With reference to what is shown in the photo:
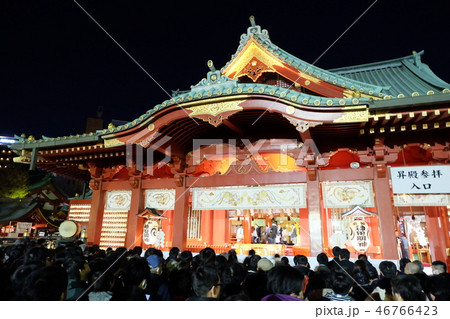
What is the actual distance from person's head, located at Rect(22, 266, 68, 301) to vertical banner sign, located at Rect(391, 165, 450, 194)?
8.46 metres

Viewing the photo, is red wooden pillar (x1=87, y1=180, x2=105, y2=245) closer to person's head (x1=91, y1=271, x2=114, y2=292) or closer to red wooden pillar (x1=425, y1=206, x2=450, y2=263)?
person's head (x1=91, y1=271, x2=114, y2=292)

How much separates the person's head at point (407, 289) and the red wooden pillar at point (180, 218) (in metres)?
7.79

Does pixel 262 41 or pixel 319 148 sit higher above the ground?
pixel 262 41

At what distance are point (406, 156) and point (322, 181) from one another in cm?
385

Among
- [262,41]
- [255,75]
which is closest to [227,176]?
[255,75]

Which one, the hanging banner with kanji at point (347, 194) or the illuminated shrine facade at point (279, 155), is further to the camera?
the hanging banner with kanji at point (347, 194)

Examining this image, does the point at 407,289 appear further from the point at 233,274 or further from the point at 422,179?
the point at 422,179

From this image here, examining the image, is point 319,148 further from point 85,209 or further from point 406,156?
point 85,209

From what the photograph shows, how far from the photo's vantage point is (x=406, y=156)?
10203 millimetres

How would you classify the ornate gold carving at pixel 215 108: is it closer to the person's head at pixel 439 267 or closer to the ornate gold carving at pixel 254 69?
the ornate gold carving at pixel 254 69

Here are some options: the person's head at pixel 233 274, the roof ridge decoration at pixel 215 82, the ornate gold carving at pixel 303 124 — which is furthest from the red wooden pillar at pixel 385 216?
the person's head at pixel 233 274

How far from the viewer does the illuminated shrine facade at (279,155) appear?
7.68m

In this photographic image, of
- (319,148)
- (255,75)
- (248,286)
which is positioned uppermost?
(255,75)

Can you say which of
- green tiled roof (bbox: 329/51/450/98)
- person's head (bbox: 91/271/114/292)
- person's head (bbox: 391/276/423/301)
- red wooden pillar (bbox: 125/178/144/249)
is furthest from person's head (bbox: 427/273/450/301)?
red wooden pillar (bbox: 125/178/144/249)
